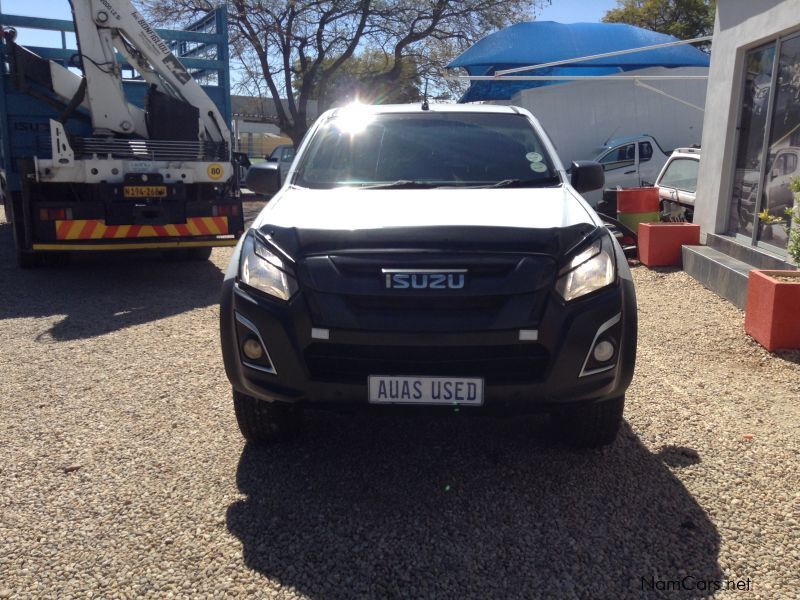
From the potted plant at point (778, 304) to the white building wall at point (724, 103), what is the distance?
10.6ft

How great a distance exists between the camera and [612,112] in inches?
724

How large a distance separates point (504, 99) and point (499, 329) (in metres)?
19.3

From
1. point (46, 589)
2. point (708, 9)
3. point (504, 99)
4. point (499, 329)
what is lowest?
point (46, 589)

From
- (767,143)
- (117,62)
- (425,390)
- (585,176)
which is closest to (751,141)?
(767,143)

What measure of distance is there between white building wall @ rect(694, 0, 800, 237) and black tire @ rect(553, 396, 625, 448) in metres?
6.21

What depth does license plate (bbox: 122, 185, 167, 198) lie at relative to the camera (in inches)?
321

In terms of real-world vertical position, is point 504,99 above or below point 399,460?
above

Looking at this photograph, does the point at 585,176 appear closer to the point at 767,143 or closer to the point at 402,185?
the point at 402,185

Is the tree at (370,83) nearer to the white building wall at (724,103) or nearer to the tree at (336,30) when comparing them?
the tree at (336,30)

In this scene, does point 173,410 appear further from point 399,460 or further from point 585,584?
point 585,584

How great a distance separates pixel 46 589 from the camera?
2580 millimetres

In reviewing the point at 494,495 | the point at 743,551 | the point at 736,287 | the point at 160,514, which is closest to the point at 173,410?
the point at 160,514

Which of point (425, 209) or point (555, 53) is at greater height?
point (555, 53)

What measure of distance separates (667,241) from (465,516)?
6899 mm
